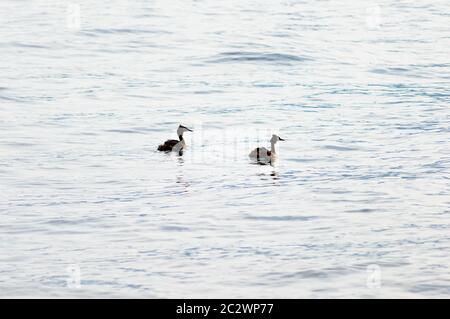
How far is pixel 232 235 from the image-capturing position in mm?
14961

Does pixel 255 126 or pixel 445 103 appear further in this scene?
pixel 445 103

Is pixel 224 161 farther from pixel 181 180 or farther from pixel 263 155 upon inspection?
pixel 181 180

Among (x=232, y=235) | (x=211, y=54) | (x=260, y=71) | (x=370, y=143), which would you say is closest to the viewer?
(x=232, y=235)

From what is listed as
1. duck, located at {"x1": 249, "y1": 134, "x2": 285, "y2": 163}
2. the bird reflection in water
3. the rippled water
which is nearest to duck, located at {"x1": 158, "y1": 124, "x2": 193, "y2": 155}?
the rippled water

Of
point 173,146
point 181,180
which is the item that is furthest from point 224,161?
point 181,180

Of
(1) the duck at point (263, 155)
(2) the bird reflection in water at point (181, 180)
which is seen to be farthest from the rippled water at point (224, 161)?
(1) the duck at point (263, 155)

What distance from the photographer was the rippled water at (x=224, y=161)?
529 inches

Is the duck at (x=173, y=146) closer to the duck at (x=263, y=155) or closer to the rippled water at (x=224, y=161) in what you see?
the rippled water at (x=224, y=161)

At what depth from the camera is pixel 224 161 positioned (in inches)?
792

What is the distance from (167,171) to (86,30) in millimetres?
20197

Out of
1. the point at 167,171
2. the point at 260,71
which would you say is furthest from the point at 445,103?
the point at 167,171
